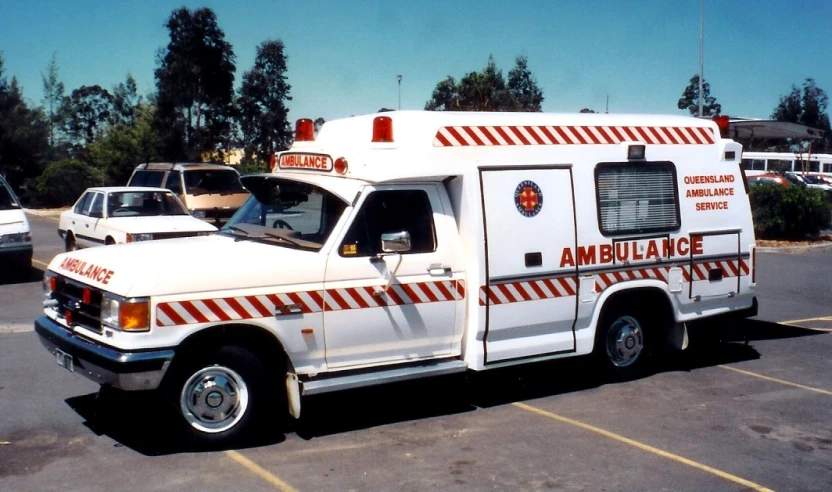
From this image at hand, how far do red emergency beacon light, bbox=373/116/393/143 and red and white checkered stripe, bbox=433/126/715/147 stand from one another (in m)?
0.39

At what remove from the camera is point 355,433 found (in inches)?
260

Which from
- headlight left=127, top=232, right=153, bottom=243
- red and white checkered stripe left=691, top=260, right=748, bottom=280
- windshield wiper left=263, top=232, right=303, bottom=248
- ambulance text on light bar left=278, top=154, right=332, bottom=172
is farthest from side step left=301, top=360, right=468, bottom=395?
headlight left=127, top=232, right=153, bottom=243

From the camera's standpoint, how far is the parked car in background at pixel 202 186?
18.0 m

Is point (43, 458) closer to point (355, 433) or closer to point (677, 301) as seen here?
point (355, 433)

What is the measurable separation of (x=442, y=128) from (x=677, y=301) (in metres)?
3.12

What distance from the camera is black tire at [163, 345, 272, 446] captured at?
19.6 feet

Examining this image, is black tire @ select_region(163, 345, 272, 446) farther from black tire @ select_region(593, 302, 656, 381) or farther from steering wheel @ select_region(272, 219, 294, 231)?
black tire @ select_region(593, 302, 656, 381)

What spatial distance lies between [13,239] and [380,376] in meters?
9.72

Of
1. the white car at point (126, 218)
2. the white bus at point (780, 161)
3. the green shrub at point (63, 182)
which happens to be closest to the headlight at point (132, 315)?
the white car at point (126, 218)

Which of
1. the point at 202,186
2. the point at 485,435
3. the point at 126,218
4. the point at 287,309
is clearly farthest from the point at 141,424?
the point at 202,186

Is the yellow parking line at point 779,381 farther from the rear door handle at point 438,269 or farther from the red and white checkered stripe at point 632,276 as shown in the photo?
the rear door handle at point 438,269

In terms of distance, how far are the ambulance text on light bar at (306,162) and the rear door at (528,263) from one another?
1329 mm

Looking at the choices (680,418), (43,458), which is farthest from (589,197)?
(43,458)

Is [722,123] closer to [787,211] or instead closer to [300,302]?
[300,302]
